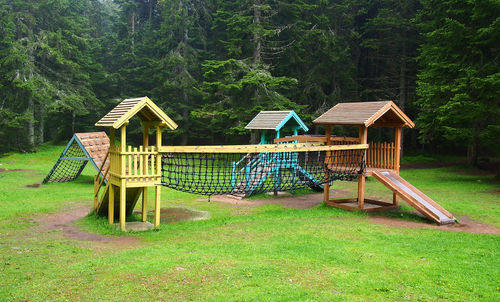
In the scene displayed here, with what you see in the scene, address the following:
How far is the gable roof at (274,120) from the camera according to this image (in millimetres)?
17000

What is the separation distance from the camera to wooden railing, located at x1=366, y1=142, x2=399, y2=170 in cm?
1361

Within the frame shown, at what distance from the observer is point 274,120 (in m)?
17.4

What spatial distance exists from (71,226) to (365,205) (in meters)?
8.67

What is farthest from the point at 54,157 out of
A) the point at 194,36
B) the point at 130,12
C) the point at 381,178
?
the point at 381,178

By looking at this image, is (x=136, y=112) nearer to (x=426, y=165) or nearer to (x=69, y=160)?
(x=69, y=160)

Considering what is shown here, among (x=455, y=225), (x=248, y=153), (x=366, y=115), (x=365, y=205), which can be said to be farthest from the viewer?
(x=365, y=205)

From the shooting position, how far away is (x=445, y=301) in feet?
19.7

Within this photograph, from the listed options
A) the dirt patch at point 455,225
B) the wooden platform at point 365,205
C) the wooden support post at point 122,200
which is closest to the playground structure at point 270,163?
the wooden platform at point 365,205

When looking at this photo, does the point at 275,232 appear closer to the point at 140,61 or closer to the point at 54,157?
the point at 54,157

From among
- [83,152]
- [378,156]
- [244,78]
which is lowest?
[83,152]

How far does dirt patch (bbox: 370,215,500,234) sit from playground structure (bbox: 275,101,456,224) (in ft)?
1.16

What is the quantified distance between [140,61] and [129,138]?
A: 22.5ft

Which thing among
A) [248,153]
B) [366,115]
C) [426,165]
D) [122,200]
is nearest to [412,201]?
[366,115]

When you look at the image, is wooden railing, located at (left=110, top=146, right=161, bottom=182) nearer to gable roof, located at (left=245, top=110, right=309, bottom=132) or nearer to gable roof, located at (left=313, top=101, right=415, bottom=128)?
gable roof, located at (left=313, top=101, right=415, bottom=128)
